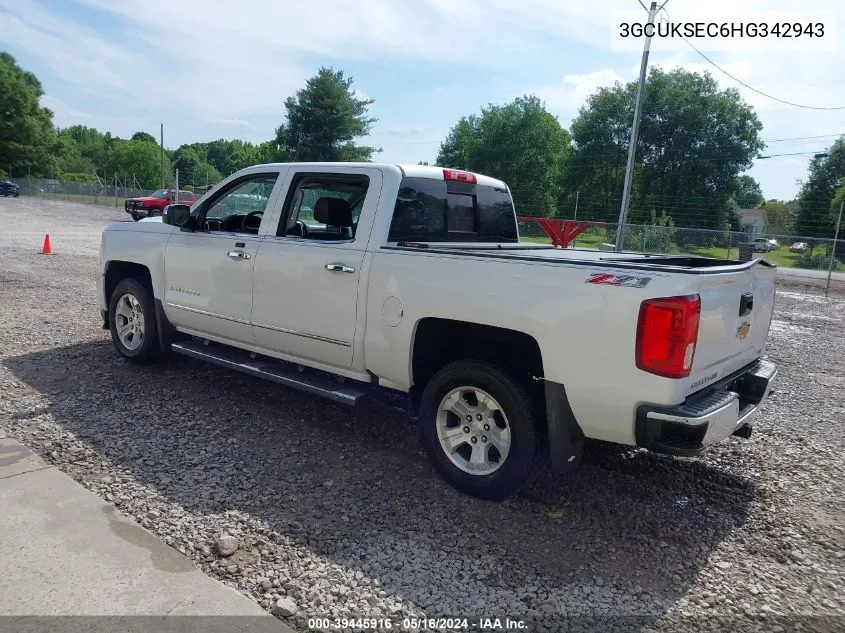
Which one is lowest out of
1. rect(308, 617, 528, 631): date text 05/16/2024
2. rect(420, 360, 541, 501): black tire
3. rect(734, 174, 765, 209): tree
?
rect(308, 617, 528, 631): date text 05/16/2024

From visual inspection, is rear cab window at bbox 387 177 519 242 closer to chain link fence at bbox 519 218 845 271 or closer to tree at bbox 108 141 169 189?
chain link fence at bbox 519 218 845 271

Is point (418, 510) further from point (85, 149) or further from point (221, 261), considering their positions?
point (85, 149)

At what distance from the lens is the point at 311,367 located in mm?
4906

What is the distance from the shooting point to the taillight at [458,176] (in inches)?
199

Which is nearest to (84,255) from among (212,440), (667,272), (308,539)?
(212,440)

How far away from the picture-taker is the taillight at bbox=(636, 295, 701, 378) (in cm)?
317

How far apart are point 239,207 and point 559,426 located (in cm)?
362

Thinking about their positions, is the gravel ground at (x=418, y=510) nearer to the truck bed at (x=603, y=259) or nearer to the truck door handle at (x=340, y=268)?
the truck door handle at (x=340, y=268)

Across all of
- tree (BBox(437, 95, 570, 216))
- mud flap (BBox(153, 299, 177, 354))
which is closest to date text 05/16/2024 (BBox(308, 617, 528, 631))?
mud flap (BBox(153, 299, 177, 354))

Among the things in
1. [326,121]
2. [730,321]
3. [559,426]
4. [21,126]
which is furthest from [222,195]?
[21,126]

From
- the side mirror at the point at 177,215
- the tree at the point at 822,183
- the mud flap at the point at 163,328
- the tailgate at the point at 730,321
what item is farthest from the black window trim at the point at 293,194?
the tree at the point at 822,183

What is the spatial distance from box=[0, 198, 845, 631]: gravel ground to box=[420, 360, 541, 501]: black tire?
0.14m

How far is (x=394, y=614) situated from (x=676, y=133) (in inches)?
2168

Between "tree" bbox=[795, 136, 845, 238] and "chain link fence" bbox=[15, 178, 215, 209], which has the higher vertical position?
"tree" bbox=[795, 136, 845, 238]
